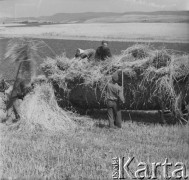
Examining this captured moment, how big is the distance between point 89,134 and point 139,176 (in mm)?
1798

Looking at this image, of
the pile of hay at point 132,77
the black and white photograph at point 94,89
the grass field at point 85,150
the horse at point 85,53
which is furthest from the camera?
the horse at point 85,53

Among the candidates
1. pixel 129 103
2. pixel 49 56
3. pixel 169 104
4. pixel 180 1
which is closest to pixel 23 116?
pixel 49 56

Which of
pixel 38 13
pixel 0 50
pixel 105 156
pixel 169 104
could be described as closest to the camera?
pixel 105 156

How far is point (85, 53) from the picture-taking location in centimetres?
795

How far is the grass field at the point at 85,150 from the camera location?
228 inches

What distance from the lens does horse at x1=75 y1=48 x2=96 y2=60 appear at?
790 centimetres

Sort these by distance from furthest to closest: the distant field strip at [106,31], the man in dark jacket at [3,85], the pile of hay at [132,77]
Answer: the man in dark jacket at [3,85] < the pile of hay at [132,77] < the distant field strip at [106,31]

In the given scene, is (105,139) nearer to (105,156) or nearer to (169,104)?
(105,156)

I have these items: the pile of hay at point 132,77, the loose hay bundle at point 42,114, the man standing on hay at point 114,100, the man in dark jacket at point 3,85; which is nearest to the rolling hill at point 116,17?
the pile of hay at point 132,77

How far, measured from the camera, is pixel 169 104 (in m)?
7.65

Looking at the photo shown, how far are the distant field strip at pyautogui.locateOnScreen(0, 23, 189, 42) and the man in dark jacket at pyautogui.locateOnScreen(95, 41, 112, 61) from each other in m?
0.22

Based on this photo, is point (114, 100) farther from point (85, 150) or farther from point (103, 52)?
point (85, 150)

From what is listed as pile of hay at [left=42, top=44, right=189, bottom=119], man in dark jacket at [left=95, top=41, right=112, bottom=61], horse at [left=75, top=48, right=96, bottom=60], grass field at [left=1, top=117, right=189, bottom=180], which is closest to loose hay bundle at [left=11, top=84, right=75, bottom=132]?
grass field at [left=1, top=117, right=189, bottom=180]

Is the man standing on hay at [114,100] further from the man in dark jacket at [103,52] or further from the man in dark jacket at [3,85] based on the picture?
the man in dark jacket at [3,85]
